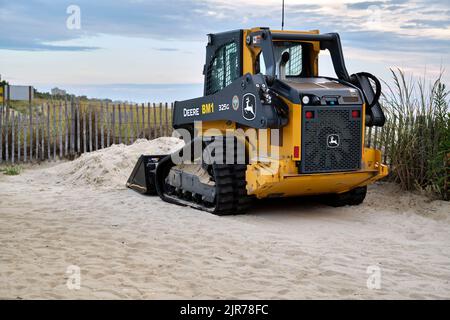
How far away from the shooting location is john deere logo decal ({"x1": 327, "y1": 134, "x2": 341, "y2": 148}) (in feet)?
29.8

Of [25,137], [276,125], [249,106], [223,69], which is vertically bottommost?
[25,137]

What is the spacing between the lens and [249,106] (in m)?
9.16

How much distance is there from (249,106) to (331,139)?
4.02 ft

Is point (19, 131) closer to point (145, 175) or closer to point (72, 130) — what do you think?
point (72, 130)

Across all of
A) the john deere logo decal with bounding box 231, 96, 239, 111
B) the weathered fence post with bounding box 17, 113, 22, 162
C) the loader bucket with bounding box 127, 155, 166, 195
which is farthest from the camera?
the weathered fence post with bounding box 17, 113, 22, 162

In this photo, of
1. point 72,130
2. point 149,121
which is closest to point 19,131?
point 72,130

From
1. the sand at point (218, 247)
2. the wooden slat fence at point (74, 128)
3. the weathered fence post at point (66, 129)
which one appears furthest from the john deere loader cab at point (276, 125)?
the weathered fence post at point (66, 129)

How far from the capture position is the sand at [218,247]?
5.80 m

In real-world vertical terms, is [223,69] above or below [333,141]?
above

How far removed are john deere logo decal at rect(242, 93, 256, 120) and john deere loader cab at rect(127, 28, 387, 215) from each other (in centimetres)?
1

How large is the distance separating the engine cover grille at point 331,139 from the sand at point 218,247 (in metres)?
0.88

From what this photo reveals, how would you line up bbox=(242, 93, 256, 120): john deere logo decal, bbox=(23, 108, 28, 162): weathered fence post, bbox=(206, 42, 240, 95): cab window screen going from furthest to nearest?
bbox=(23, 108, 28, 162): weathered fence post
bbox=(206, 42, 240, 95): cab window screen
bbox=(242, 93, 256, 120): john deere logo decal

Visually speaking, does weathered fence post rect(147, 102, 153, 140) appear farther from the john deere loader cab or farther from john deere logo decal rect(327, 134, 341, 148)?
john deere logo decal rect(327, 134, 341, 148)

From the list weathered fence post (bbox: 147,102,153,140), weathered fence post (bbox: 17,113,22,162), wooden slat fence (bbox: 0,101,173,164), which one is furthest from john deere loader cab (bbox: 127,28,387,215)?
weathered fence post (bbox: 17,113,22,162)
